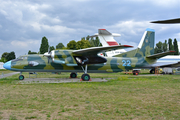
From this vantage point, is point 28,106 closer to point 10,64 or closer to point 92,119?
point 92,119

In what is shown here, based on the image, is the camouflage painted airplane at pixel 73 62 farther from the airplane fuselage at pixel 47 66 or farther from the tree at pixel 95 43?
the tree at pixel 95 43

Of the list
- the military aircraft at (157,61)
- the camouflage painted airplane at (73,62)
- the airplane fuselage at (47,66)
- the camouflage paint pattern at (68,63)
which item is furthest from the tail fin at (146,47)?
the military aircraft at (157,61)

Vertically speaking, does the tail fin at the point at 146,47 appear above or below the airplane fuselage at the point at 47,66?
above

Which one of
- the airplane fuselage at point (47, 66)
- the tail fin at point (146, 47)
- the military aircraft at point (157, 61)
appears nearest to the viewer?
the airplane fuselage at point (47, 66)

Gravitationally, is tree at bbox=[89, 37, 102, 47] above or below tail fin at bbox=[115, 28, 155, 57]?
above

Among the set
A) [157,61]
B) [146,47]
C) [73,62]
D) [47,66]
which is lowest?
[47,66]

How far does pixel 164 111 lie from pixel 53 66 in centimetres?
1358

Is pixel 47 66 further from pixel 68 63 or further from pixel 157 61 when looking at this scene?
pixel 157 61

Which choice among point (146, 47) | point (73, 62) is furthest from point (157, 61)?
point (73, 62)

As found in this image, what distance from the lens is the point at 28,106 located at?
598 cm

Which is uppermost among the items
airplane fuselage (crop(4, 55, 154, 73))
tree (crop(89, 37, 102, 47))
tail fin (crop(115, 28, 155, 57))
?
tree (crop(89, 37, 102, 47))

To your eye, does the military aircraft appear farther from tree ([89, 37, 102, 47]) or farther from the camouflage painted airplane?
tree ([89, 37, 102, 47])

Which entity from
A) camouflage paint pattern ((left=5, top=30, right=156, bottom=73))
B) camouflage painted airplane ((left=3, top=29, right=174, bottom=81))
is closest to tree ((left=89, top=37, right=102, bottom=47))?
camouflage paint pattern ((left=5, top=30, right=156, bottom=73))

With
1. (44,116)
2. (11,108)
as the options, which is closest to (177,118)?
(44,116)
